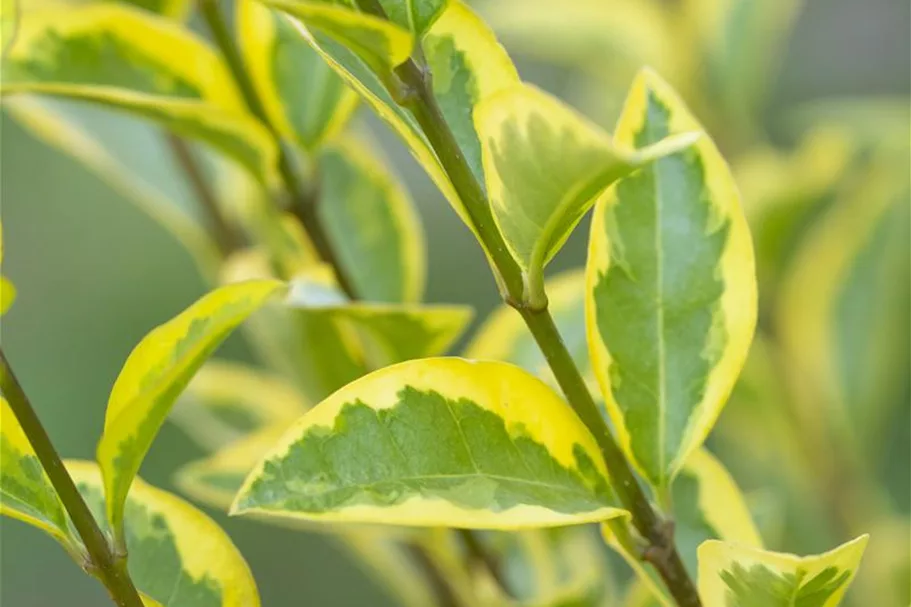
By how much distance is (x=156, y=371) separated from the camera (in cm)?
42

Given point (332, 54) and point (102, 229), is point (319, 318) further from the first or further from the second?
point (102, 229)

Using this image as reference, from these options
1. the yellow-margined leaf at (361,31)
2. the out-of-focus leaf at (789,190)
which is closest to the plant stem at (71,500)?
the yellow-margined leaf at (361,31)

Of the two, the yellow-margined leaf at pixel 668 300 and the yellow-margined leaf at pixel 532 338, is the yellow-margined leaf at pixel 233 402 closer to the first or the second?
the yellow-margined leaf at pixel 532 338

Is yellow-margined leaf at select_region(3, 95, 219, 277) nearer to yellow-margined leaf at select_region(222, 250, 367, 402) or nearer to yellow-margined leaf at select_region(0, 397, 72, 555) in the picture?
yellow-margined leaf at select_region(222, 250, 367, 402)

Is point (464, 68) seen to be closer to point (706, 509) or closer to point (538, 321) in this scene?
point (538, 321)

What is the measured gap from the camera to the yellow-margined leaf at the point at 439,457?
15.2 inches

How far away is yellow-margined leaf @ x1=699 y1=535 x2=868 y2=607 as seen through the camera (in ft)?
1.27

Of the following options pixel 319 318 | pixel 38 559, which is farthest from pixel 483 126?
pixel 38 559

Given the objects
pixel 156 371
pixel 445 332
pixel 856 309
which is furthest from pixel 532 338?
pixel 856 309

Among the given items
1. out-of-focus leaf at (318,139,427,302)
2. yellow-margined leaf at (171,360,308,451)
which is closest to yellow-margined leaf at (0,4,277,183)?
out-of-focus leaf at (318,139,427,302)

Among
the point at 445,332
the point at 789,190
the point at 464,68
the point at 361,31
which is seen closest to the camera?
the point at 361,31

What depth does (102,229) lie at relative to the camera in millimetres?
2232

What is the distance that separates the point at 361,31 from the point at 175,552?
0.76 feet

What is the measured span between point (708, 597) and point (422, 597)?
1.68ft
